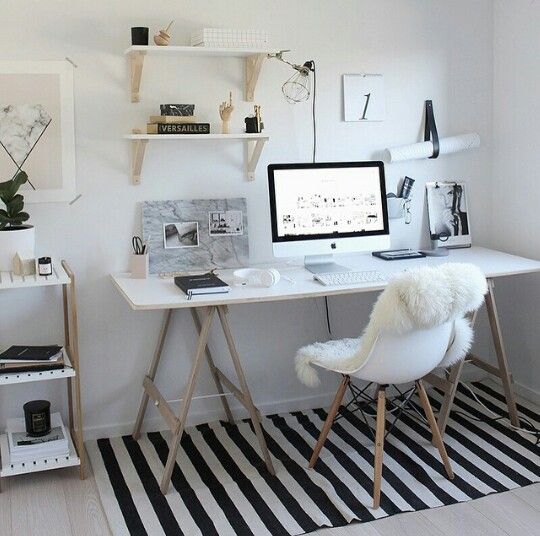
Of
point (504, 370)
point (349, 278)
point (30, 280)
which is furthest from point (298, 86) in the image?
point (504, 370)

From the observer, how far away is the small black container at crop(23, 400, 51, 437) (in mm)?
3171

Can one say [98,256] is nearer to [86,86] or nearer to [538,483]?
[86,86]

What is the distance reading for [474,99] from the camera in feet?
13.0

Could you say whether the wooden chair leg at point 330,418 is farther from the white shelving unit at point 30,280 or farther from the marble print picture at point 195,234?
the white shelving unit at point 30,280

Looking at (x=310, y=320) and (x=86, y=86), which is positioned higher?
(x=86, y=86)

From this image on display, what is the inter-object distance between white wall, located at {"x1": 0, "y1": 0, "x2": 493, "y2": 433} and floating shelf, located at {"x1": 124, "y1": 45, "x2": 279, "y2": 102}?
0.15ft

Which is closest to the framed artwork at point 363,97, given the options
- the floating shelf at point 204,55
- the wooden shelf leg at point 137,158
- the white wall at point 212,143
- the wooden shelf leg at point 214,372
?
the white wall at point 212,143

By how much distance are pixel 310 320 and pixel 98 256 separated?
3.35 ft

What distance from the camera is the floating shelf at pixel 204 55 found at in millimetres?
3148

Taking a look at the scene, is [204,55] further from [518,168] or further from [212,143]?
[518,168]

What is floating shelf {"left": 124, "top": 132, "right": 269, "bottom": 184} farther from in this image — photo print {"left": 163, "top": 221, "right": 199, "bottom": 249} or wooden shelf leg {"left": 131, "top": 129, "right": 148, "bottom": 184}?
photo print {"left": 163, "top": 221, "right": 199, "bottom": 249}

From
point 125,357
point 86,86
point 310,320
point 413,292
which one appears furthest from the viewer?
point 310,320

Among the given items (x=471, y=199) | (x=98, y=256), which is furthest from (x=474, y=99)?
(x=98, y=256)

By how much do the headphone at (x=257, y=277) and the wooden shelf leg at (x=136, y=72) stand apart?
82 centimetres
